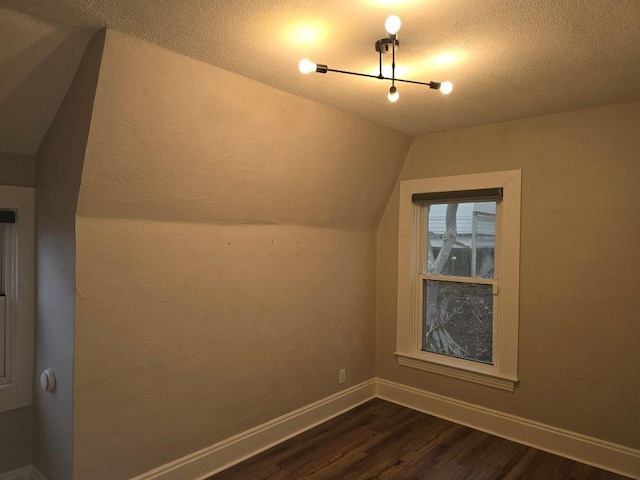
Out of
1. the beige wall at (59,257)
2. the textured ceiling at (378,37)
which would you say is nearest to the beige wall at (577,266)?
the textured ceiling at (378,37)

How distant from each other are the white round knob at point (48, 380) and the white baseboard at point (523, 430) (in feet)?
8.59

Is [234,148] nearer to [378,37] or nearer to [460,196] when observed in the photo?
[378,37]

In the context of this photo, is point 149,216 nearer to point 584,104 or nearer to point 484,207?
point 484,207

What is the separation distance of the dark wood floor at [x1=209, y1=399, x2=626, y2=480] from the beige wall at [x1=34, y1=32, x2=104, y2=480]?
3.05ft

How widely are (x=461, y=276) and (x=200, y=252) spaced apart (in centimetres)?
210

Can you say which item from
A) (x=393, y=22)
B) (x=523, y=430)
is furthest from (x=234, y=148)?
(x=523, y=430)

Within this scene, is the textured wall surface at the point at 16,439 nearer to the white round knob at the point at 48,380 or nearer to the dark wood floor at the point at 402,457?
the white round knob at the point at 48,380

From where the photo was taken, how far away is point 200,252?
258cm

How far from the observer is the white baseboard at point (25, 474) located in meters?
2.47

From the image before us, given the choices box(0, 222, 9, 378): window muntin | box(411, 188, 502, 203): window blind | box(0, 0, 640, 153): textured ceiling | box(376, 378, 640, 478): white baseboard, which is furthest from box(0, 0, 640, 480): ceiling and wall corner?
box(0, 222, 9, 378): window muntin

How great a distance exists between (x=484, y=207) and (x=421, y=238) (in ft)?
2.00

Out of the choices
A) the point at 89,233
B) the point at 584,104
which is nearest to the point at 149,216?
the point at 89,233

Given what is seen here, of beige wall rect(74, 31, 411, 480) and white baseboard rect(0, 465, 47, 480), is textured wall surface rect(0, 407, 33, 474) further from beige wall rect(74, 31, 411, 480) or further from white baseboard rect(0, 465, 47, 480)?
beige wall rect(74, 31, 411, 480)

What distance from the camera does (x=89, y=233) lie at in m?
2.10
